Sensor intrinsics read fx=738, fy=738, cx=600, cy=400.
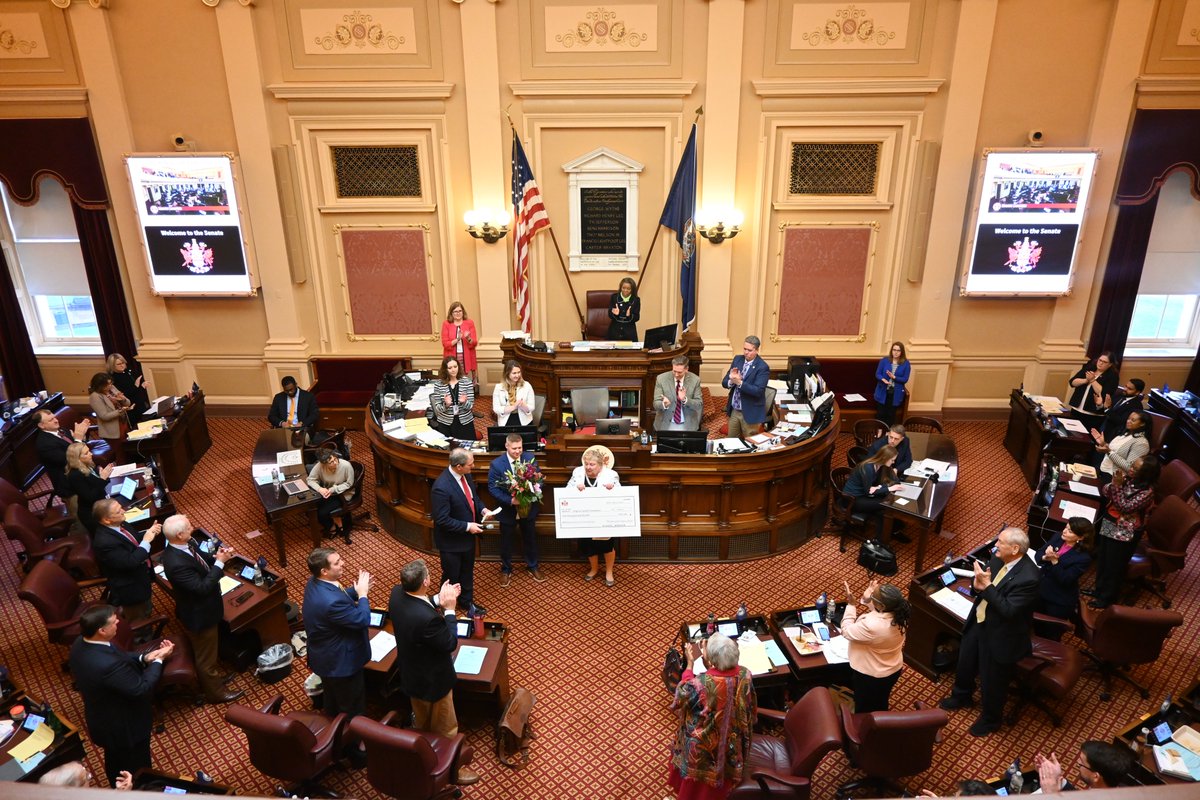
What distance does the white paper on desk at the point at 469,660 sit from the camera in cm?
510

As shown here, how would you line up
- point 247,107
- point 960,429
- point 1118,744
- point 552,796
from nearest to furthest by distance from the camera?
point 1118,744 < point 552,796 < point 247,107 < point 960,429

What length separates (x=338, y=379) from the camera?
438 inches

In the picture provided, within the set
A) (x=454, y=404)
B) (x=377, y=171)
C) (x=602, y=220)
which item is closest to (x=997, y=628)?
(x=454, y=404)

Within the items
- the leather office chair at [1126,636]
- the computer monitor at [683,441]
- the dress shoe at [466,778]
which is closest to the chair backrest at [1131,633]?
the leather office chair at [1126,636]

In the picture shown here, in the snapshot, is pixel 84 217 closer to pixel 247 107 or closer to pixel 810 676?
pixel 247 107

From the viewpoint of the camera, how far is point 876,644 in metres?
4.67

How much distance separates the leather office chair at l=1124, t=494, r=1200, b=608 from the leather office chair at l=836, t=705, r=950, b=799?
11.7 ft

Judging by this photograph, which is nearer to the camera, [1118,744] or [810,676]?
[1118,744]

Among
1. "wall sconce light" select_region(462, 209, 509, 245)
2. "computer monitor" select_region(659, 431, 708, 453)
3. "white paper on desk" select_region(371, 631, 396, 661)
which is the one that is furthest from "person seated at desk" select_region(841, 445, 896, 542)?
"wall sconce light" select_region(462, 209, 509, 245)

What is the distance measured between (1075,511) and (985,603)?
2.41 meters

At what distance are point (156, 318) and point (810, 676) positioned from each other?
33.3ft

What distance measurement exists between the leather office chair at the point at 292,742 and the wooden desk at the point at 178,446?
4840 millimetres

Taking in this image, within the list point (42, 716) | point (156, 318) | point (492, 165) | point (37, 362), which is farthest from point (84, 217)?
point (42, 716)

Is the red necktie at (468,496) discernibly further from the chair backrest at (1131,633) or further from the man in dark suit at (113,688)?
the chair backrest at (1131,633)
